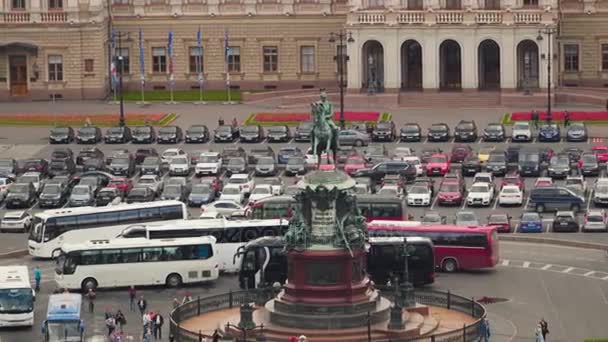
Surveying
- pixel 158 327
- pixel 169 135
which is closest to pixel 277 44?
pixel 169 135

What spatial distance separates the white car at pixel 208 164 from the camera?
129500mm

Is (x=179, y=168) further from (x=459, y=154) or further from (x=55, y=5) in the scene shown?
(x=55, y=5)

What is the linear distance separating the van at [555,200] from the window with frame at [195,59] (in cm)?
5287

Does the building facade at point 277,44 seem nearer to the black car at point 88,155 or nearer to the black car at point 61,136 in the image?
the black car at point 61,136

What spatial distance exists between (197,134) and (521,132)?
19169 mm

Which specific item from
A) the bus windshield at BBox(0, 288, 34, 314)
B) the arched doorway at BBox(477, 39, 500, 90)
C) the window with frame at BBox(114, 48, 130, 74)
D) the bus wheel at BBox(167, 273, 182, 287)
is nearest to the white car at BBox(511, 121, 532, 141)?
the arched doorway at BBox(477, 39, 500, 90)

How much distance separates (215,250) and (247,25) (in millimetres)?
65170

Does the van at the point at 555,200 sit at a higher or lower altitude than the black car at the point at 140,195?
lower

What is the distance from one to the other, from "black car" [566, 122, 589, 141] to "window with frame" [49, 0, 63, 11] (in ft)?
134

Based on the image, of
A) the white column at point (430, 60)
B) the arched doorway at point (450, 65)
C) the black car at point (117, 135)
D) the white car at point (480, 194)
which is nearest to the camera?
the white car at point (480, 194)

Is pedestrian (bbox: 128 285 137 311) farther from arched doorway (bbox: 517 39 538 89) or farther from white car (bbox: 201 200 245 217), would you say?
arched doorway (bbox: 517 39 538 89)

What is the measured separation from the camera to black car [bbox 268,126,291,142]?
140 metres

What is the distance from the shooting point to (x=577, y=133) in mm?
137875

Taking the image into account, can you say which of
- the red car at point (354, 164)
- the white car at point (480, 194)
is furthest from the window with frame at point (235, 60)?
the white car at point (480, 194)
